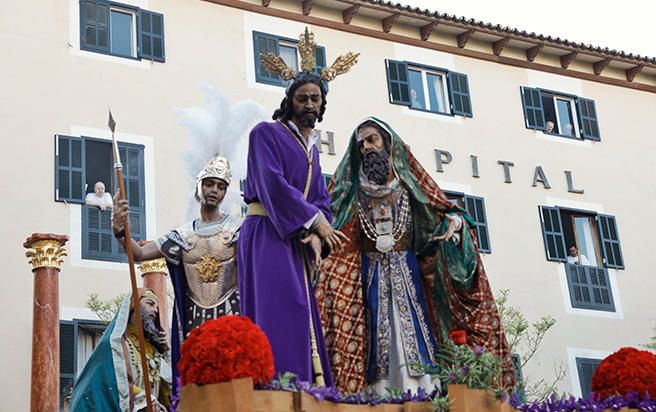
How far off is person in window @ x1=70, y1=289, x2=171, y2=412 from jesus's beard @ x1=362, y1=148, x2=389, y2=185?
2.36m

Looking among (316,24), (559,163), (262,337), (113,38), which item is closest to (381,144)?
(262,337)

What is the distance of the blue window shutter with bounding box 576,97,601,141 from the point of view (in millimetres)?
27719

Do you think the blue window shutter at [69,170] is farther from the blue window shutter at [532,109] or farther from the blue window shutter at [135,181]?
the blue window shutter at [532,109]

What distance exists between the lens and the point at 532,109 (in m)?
27.1

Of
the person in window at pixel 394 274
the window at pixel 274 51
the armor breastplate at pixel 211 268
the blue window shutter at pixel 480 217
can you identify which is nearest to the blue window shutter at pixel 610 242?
the blue window shutter at pixel 480 217

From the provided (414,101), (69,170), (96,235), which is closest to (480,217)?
(414,101)

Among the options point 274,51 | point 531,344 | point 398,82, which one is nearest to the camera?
point 274,51

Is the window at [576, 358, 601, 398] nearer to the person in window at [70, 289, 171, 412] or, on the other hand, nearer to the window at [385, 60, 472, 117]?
the window at [385, 60, 472, 117]

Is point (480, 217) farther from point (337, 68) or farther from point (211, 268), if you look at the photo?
point (337, 68)

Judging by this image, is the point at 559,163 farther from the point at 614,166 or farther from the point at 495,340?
the point at 495,340

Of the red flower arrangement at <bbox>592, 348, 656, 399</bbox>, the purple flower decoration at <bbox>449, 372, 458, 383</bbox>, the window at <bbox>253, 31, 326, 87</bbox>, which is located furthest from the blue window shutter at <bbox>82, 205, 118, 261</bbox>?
the purple flower decoration at <bbox>449, 372, 458, 383</bbox>

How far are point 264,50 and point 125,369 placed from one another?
13765 mm

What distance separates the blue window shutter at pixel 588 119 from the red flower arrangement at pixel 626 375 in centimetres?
1928

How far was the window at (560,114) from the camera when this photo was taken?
1065 inches
